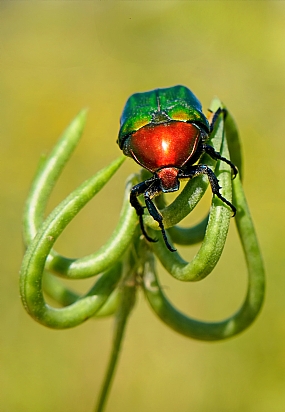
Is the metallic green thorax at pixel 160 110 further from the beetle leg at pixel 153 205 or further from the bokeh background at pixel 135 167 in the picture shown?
the bokeh background at pixel 135 167

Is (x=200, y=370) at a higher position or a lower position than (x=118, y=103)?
lower

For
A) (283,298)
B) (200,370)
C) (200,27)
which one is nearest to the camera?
(200,370)

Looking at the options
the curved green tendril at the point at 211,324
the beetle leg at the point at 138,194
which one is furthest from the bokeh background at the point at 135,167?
the beetle leg at the point at 138,194

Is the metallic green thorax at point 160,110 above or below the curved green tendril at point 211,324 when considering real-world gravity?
above

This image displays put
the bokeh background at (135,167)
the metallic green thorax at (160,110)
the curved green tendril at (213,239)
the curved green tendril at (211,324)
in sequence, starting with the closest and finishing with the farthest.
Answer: the curved green tendril at (213,239) → the metallic green thorax at (160,110) → the curved green tendril at (211,324) → the bokeh background at (135,167)

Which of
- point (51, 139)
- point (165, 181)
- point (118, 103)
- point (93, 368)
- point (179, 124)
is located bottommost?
point (93, 368)

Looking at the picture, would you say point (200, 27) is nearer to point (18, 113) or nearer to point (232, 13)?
point (232, 13)

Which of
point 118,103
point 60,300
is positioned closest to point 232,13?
point 118,103

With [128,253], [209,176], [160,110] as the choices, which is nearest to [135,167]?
[128,253]

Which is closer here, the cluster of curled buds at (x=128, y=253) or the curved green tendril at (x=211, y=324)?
the cluster of curled buds at (x=128, y=253)
